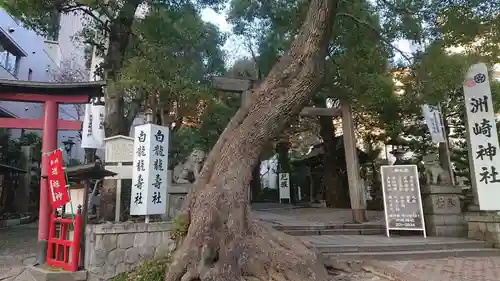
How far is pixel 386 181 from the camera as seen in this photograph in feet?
34.5

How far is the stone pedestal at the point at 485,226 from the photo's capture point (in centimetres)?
937

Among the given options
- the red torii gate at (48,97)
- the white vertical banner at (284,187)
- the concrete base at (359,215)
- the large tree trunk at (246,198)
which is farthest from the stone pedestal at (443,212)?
the white vertical banner at (284,187)

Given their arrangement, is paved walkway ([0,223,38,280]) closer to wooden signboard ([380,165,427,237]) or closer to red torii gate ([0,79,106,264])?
red torii gate ([0,79,106,264])

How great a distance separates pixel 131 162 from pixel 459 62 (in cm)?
804

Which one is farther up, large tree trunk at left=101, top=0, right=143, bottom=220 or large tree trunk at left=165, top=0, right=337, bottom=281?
large tree trunk at left=101, top=0, right=143, bottom=220

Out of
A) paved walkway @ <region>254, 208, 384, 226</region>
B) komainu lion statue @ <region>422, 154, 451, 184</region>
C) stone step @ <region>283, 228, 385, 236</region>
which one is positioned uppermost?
komainu lion statue @ <region>422, 154, 451, 184</region>

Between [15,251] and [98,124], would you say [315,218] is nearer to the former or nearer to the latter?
[98,124]

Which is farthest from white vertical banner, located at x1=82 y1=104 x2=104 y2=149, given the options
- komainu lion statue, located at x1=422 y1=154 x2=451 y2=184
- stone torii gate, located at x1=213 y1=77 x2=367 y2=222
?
komainu lion statue, located at x1=422 y1=154 x2=451 y2=184

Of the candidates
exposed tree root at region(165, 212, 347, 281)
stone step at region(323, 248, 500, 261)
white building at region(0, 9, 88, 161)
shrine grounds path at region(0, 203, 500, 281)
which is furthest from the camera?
white building at region(0, 9, 88, 161)

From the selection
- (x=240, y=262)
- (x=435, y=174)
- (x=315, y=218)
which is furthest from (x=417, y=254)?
(x=315, y=218)

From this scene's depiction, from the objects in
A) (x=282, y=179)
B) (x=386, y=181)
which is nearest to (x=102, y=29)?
(x=386, y=181)

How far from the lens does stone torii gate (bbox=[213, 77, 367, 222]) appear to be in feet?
37.9

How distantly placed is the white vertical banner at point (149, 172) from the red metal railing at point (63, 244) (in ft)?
3.50

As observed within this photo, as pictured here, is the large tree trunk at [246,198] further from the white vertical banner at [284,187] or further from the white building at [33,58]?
the white vertical banner at [284,187]
